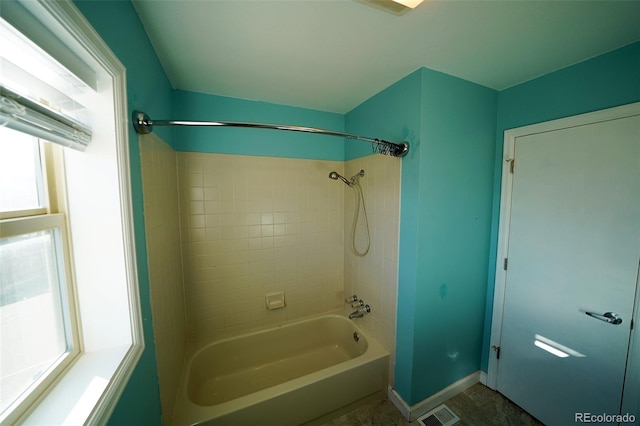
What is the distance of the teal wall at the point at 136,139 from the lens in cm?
72

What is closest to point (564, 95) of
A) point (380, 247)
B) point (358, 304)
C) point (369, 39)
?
point (369, 39)

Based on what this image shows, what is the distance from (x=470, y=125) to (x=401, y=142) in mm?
536

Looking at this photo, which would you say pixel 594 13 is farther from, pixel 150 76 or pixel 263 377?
pixel 263 377

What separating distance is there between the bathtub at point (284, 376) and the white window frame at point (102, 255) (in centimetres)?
74

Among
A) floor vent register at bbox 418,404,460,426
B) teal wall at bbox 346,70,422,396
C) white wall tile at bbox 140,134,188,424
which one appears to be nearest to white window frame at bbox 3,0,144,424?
white wall tile at bbox 140,134,188,424

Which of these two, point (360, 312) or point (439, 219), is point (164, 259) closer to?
point (360, 312)

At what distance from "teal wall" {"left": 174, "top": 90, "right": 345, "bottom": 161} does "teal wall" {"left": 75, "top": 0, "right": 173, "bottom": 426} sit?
53 centimetres

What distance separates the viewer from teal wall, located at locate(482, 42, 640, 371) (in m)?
1.12

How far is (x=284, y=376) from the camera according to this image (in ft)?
6.08

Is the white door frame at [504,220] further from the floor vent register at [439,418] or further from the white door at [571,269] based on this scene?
the floor vent register at [439,418]

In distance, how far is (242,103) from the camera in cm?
180

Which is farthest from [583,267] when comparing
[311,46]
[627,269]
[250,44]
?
[250,44]

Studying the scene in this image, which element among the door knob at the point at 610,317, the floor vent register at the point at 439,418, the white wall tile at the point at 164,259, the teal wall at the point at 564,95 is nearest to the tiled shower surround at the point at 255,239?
the white wall tile at the point at 164,259

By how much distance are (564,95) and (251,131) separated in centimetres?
221
